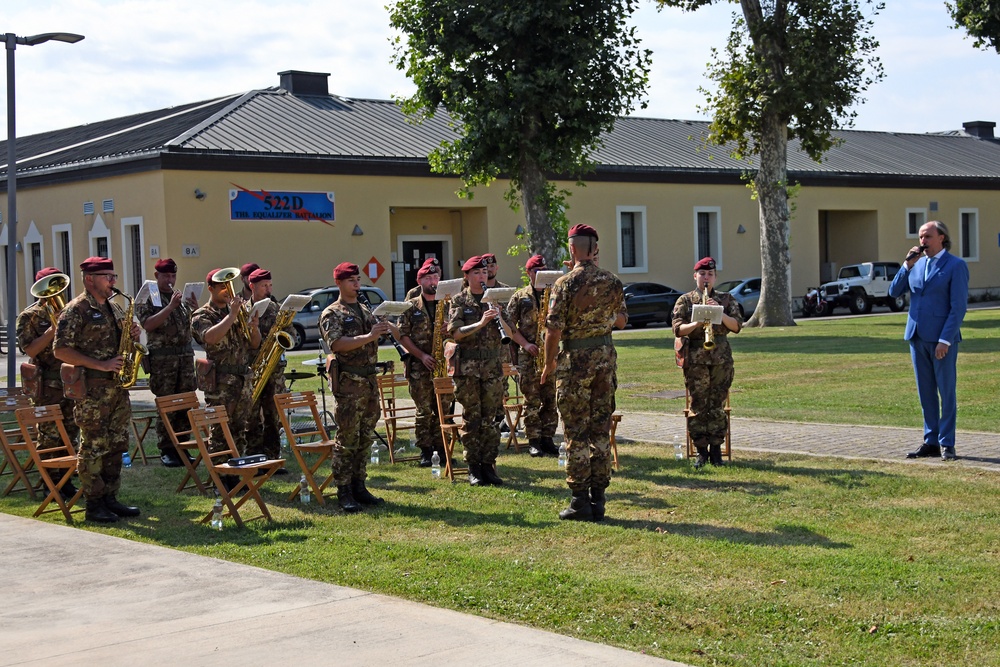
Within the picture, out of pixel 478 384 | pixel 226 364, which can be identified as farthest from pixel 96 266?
pixel 478 384

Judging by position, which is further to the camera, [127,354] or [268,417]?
[268,417]

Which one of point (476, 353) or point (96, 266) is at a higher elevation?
point (96, 266)

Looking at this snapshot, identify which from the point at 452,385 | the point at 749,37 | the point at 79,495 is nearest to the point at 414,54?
the point at 749,37

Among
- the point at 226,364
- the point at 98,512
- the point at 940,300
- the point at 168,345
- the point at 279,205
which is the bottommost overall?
the point at 98,512

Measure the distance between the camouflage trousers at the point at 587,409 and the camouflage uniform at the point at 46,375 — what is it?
472cm

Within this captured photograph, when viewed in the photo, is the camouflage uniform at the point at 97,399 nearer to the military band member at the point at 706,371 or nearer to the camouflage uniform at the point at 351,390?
the camouflage uniform at the point at 351,390

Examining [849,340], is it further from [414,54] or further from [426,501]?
[426,501]

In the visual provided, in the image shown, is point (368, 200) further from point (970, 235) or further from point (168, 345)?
point (970, 235)

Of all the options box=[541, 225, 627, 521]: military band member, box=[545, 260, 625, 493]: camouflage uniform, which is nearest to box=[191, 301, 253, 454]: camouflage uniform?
box=[541, 225, 627, 521]: military band member

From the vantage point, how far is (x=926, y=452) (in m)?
11.0

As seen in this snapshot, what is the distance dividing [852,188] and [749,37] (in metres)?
16.8

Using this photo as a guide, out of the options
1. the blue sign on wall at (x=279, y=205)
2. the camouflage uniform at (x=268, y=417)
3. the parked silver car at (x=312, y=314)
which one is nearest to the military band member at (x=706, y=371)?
A: the camouflage uniform at (x=268, y=417)

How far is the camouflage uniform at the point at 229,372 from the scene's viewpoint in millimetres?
10477

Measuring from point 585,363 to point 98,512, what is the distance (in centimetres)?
395
